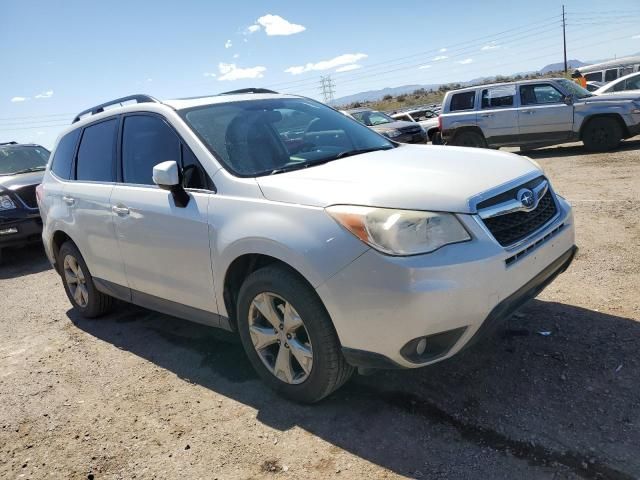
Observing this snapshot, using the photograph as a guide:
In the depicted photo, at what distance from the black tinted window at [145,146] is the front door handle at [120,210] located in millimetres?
213

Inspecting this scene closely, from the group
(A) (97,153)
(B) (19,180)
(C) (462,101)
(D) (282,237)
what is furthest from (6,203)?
(C) (462,101)

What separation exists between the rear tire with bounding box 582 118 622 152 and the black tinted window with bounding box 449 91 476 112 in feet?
8.94

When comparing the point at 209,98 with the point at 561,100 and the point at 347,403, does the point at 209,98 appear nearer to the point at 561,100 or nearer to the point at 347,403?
the point at 347,403

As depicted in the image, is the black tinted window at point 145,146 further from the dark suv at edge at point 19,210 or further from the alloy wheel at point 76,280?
the dark suv at edge at point 19,210

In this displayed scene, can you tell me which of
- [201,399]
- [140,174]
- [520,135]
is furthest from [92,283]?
[520,135]

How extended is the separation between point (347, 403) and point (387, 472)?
0.65 m

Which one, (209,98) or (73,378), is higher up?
(209,98)

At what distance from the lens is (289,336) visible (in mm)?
3010

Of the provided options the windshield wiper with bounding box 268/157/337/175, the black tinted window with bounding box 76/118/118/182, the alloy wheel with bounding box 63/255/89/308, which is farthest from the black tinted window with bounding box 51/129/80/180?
the windshield wiper with bounding box 268/157/337/175

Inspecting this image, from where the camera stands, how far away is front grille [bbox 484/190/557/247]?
273 cm

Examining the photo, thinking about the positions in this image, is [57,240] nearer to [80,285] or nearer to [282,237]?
[80,285]

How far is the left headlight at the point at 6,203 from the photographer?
815 centimetres

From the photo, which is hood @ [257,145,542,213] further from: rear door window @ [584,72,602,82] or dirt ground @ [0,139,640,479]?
rear door window @ [584,72,602,82]

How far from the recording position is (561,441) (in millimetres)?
2541
